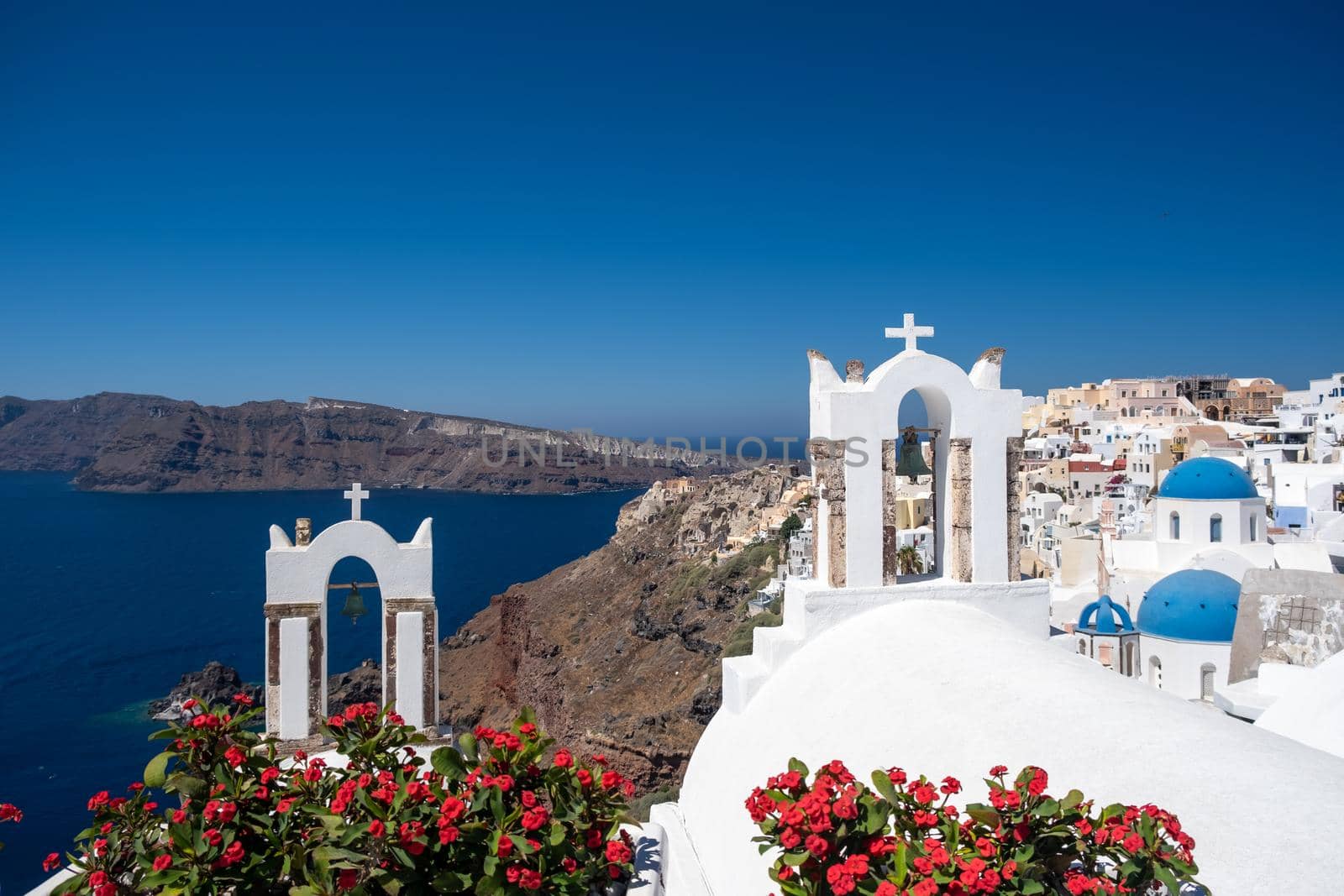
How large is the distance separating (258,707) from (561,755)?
179 centimetres

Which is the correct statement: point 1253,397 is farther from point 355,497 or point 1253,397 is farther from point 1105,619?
point 355,497

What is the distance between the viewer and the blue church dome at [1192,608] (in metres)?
15.7

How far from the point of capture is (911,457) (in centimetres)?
842

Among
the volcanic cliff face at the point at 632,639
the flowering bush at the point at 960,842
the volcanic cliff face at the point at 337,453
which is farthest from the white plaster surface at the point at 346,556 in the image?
the volcanic cliff face at the point at 337,453

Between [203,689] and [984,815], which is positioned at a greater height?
[984,815]

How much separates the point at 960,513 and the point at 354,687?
41421mm

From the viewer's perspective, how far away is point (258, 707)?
15.1ft

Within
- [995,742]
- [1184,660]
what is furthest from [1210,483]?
[995,742]

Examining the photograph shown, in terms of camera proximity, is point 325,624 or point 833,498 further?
point 833,498

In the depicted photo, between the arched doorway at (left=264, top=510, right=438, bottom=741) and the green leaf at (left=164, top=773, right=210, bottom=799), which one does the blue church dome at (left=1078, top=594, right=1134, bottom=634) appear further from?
the green leaf at (left=164, top=773, right=210, bottom=799)

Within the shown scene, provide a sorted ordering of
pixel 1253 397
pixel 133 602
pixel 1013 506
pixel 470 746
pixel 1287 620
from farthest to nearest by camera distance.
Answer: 1. pixel 1253 397
2. pixel 133 602
3. pixel 1287 620
4. pixel 1013 506
5. pixel 470 746

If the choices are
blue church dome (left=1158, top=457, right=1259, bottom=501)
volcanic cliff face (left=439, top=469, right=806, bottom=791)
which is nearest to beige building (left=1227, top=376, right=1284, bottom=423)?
volcanic cliff face (left=439, top=469, right=806, bottom=791)

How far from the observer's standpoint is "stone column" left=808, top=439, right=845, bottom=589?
7547 mm

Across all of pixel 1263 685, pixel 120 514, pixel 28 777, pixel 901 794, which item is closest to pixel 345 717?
pixel 901 794
